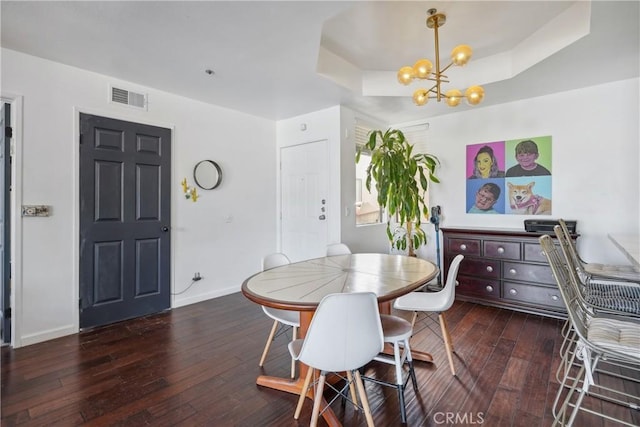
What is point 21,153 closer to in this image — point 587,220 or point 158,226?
point 158,226

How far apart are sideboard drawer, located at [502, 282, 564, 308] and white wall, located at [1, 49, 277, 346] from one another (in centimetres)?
330

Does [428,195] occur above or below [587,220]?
above

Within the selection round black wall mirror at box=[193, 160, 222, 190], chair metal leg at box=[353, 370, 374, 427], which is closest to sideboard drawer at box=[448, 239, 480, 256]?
chair metal leg at box=[353, 370, 374, 427]

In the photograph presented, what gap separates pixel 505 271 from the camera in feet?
11.6

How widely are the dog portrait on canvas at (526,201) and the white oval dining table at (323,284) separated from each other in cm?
214

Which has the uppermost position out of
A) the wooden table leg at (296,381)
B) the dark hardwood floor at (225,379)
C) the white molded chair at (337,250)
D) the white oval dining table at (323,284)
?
the white molded chair at (337,250)

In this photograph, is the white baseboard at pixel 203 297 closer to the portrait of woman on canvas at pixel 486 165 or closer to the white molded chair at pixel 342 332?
the white molded chair at pixel 342 332

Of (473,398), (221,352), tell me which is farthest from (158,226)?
(473,398)

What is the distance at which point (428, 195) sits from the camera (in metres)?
4.74

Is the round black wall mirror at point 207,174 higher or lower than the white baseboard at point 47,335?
higher

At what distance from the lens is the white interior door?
4270 millimetres

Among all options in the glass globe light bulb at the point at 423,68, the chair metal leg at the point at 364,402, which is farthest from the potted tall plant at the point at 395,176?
the chair metal leg at the point at 364,402

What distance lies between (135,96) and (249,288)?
273cm

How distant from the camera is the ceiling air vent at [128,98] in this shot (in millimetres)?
3170
